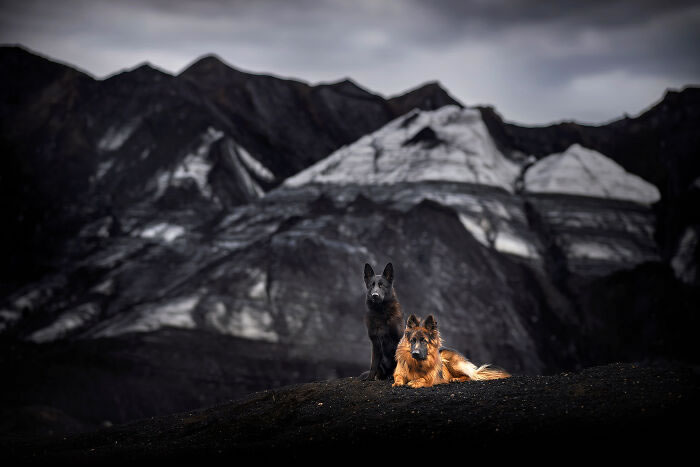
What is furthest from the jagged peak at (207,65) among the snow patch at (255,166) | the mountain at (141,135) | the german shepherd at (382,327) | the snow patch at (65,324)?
the german shepherd at (382,327)

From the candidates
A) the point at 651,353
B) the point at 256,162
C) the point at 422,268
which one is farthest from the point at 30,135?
the point at 651,353

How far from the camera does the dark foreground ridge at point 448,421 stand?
24.7 feet

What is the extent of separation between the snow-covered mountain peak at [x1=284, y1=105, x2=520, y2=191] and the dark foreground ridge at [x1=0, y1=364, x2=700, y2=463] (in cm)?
3559

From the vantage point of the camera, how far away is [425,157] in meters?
47.8

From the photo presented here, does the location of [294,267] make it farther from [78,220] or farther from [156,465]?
[156,465]

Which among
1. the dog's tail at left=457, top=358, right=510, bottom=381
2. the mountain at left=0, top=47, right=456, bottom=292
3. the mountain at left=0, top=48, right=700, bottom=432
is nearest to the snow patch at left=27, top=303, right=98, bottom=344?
the mountain at left=0, top=48, right=700, bottom=432

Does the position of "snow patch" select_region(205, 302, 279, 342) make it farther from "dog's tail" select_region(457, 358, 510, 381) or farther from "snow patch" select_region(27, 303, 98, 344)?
"dog's tail" select_region(457, 358, 510, 381)

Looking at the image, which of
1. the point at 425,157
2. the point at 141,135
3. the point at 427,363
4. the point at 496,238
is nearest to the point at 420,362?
the point at 427,363

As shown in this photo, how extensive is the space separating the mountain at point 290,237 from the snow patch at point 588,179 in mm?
165

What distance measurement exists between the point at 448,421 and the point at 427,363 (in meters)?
2.34

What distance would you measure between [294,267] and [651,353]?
22.6m

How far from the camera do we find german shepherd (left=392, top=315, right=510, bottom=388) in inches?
420

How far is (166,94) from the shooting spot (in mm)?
54188

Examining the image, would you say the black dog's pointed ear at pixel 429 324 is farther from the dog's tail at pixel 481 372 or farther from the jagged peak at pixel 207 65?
the jagged peak at pixel 207 65
